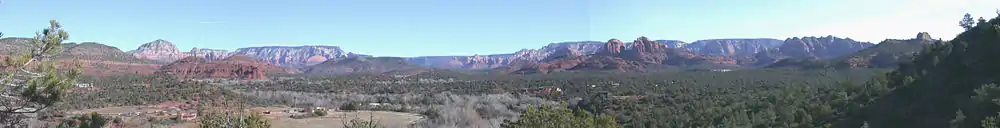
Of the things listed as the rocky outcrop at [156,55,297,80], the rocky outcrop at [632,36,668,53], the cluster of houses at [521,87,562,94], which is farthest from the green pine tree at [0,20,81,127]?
the rocky outcrop at [632,36,668,53]

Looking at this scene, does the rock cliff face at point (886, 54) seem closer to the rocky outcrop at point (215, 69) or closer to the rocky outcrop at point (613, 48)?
the rocky outcrop at point (613, 48)

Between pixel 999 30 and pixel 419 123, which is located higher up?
pixel 999 30

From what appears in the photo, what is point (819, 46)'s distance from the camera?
161 meters

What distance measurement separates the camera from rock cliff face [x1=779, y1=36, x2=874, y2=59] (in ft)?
500

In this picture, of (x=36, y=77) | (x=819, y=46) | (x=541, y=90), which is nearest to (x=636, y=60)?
(x=541, y=90)

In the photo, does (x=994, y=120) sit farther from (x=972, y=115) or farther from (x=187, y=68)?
(x=187, y=68)

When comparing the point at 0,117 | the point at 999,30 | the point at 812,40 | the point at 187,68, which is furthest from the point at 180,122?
the point at 812,40

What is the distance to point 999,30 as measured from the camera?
89.0 ft

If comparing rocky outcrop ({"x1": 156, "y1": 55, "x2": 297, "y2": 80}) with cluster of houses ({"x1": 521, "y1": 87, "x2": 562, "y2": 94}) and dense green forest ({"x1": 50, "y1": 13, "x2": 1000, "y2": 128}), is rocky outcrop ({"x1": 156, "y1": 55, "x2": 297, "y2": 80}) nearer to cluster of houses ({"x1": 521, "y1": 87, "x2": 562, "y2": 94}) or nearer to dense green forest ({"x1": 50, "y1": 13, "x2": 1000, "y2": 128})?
dense green forest ({"x1": 50, "y1": 13, "x2": 1000, "y2": 128})

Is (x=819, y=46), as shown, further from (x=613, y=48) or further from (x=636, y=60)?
(x=636, y=60)

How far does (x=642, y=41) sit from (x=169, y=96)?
94.3 m

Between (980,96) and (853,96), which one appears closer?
(980,96)

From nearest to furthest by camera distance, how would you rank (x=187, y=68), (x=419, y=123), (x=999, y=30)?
(x=999, y=30)
(x=419, y=123)
(x=187, y=68)

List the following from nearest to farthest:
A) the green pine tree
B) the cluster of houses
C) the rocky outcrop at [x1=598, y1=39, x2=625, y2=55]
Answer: the green pine tree
the cluster of houses
the rocky outcrop at [x1=598, y1=39, x2=625, y2=55]
